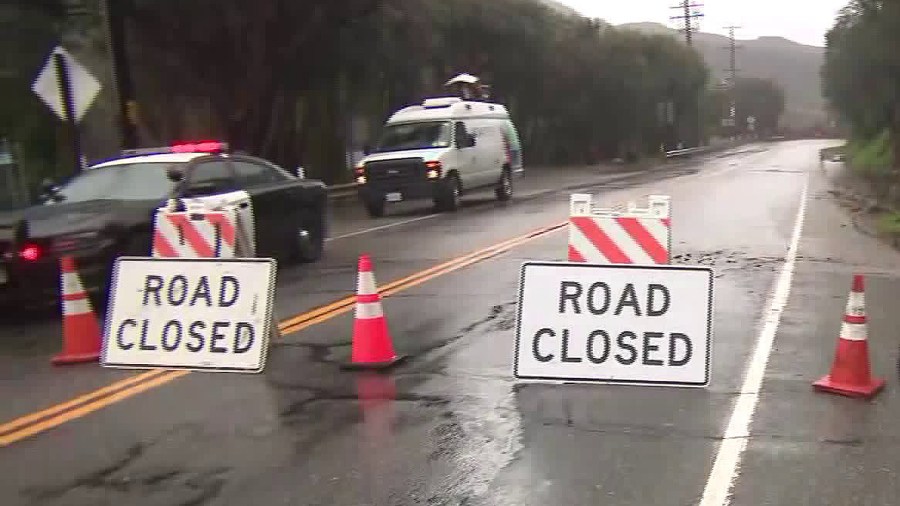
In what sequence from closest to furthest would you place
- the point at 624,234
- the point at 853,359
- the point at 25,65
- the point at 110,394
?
the point at 853,359, the point at 110,394, the point at 624,234, the point at 25,65

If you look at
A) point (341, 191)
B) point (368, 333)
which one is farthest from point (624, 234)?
point (341, 191)

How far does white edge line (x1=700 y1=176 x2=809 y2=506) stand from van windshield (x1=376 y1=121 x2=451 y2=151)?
41.3ft

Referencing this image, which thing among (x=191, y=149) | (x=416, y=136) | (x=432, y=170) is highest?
(x=191, y=149)

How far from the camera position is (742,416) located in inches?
235

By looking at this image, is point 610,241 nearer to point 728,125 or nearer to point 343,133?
point 343,133

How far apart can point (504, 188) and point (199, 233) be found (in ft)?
57.2

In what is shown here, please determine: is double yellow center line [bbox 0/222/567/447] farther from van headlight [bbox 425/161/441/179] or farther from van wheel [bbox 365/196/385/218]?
van wheel [bbox 365/196/385/218]

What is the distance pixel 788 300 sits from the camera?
9766 millimetres

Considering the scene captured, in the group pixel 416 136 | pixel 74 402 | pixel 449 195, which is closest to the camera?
pixel 74 402

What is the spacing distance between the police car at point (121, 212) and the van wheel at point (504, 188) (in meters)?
12.7

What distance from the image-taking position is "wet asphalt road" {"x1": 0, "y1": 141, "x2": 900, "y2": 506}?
494 cm

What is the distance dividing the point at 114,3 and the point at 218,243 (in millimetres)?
10537

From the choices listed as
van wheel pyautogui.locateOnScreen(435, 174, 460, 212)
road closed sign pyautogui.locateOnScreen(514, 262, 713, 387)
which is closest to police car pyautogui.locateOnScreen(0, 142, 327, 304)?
road closed sign pyautogui.locateOnScreen(514, 262, 713, 387)

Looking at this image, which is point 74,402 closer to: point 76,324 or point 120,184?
point 76,324
